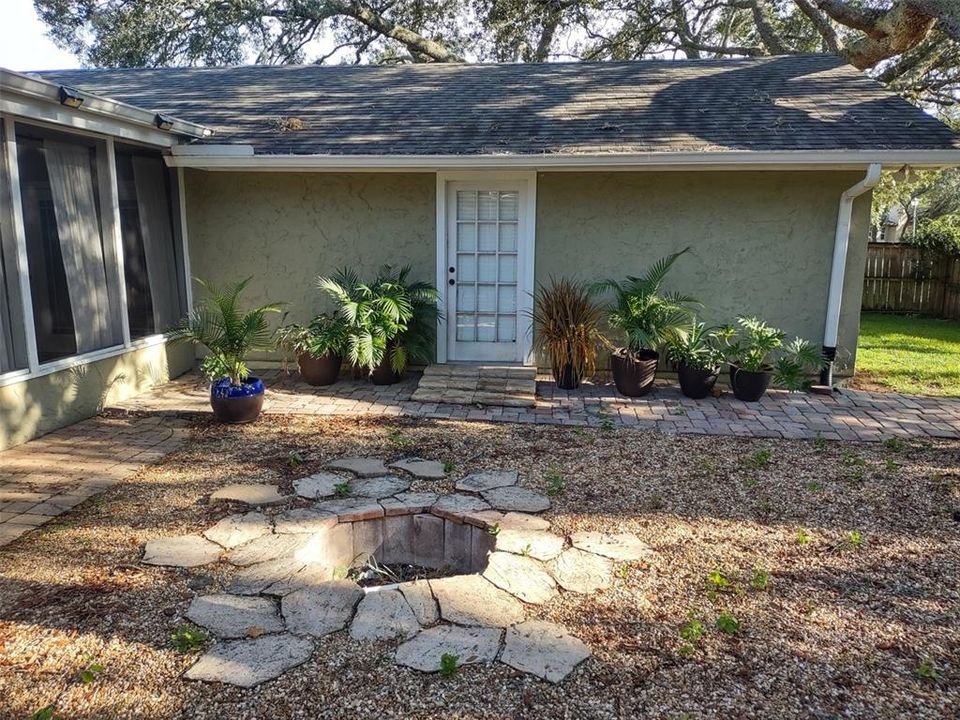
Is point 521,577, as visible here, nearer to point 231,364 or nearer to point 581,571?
point 581,571

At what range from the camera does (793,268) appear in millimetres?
6863

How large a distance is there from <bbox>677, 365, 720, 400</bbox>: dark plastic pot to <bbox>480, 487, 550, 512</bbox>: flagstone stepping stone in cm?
291

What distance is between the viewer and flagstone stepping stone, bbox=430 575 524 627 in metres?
2.80

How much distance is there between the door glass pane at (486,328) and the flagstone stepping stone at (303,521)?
3.80m

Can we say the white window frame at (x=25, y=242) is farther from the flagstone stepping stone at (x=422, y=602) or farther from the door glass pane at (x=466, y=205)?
the flagstone stepping stone at (x=422, y=602)

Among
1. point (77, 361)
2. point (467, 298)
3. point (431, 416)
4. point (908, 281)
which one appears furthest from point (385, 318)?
point (908, 281)

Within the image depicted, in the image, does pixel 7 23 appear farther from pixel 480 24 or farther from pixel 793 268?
pixel 793 268

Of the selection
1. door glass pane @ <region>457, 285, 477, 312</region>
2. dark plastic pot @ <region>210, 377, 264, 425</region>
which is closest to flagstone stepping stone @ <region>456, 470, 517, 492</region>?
dark plastic pot @ <region>210, 377, 264, 425</region>

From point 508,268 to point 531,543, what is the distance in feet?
13.8

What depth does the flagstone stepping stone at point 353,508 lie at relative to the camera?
3.76m

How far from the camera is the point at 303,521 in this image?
3.72 m

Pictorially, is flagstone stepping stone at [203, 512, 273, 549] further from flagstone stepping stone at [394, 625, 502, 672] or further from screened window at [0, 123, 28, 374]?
screened window at [0, 123, 28, 374]

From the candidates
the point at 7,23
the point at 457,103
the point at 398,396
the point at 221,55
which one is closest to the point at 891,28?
the point at 457,103

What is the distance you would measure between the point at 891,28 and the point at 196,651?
10546mm
